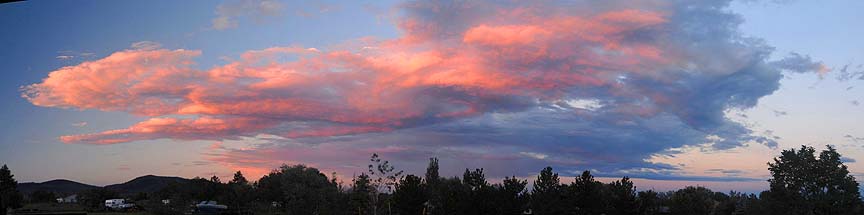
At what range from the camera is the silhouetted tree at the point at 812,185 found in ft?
129

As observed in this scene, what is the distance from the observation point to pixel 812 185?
40.5m

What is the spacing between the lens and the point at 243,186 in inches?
2830

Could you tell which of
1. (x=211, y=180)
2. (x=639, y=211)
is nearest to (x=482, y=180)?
(x=639, y=211)

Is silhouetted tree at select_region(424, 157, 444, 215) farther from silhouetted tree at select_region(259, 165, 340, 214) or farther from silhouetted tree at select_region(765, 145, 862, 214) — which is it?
silhouetted tree at select_region(765, 145, 862, 214)

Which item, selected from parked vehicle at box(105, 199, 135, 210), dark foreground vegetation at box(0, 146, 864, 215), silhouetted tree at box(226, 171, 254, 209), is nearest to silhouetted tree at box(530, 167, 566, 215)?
dark foreground vegetation at box(0, 146, 864, 215)

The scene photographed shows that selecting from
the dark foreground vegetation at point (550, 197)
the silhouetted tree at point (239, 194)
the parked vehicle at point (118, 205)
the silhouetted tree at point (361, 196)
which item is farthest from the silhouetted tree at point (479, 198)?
the parked vehicle at point (118, 205)

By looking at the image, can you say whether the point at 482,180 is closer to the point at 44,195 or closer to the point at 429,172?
the point at 429,172

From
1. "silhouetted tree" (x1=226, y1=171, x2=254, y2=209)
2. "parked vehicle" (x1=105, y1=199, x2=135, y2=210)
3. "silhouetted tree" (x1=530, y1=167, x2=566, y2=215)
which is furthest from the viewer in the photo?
"parked vehicle" (x1=105, y1=199, x2=135, y2=210)

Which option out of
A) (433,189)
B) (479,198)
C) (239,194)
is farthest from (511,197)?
(239,194)

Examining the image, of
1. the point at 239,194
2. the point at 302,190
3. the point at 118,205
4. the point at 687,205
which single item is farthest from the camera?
the point at 118,205

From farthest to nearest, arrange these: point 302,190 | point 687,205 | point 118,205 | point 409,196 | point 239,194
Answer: point 118,205
point 239,194
point 687,205
point 302,190
point 409,196

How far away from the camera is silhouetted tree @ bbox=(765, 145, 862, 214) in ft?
129

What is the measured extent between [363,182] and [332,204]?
114 inches

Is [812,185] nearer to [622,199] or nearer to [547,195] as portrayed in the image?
Result: [622,199]
